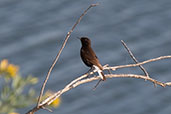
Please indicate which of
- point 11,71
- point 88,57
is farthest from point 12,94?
point 88,57

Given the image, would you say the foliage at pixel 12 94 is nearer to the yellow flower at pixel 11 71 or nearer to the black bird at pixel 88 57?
the yellow flower at pixel 11 71

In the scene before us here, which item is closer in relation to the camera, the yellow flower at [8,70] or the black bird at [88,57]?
the yellow flower at [8,70]

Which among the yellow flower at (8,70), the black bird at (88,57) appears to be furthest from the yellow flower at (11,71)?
the black bird at (88,57)

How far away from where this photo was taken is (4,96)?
270 cm

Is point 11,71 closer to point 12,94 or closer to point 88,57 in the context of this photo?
point 12,94

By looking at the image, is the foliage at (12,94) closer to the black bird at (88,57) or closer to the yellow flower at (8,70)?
the yellow flower at (8,70)

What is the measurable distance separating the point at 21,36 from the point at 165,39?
3324 mm

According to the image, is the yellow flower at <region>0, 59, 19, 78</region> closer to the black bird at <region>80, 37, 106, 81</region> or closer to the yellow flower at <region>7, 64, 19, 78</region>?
the yellow flower at <region>7, 64, 19, 78</region>

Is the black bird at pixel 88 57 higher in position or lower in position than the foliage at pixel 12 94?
higher

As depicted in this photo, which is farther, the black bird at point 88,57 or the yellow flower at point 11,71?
the black bird at point 88,57

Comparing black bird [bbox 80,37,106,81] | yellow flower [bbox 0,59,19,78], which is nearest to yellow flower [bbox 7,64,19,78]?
yellow flower [bbox 0,59,19,78]

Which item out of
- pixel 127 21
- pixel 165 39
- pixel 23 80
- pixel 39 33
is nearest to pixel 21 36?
pixel 39 33

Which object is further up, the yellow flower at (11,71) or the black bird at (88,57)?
the black bird at (88,57)

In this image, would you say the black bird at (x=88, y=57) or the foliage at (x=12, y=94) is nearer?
the foliage at (x=12, y=94)
